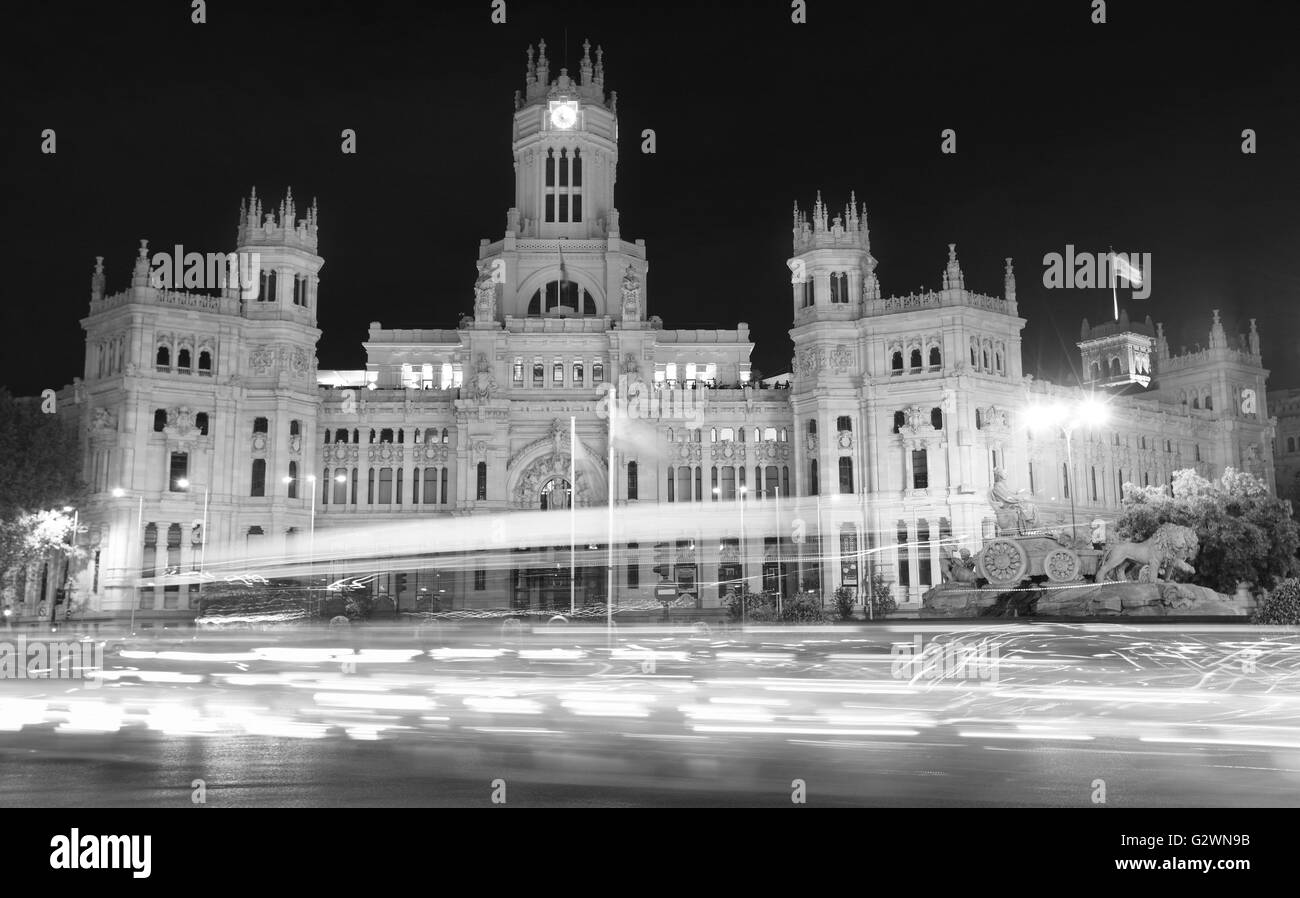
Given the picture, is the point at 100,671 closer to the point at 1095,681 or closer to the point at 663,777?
the point at 663,777

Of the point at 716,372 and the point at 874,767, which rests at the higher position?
the point at 716,372

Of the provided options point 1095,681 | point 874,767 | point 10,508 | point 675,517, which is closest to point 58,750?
point 874,767

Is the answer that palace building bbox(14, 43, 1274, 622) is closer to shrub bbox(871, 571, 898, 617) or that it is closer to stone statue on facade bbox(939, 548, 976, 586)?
shrub bbox(871, 571, 898, 617)

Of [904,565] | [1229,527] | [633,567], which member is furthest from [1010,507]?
[633,567]

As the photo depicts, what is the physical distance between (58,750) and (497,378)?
72812 millimetres

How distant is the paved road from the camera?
534 inches

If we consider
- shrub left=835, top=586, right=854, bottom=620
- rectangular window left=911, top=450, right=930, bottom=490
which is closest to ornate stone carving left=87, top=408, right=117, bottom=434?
shrub left=835, top=586, right=854, bottom=620

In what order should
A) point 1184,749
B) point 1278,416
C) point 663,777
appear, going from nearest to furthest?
point 663,777 < point 1184,749 < point 1278,416

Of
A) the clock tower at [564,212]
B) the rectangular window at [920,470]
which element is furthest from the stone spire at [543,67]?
the rectangular window at [920,470]

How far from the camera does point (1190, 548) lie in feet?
160

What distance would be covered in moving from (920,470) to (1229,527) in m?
24.2

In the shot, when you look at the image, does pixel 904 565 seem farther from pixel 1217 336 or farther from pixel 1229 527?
pixel 1217 336

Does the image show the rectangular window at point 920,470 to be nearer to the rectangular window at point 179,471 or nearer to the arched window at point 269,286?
the arched window at point 269,286

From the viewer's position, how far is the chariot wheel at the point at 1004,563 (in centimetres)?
5013
